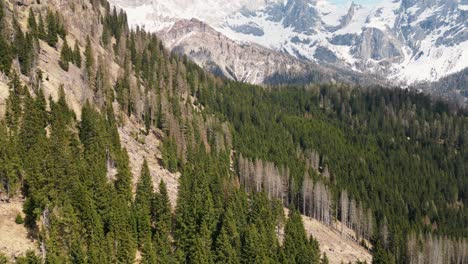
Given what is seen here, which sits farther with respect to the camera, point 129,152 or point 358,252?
point 358,252

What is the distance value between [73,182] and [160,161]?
45.7 meters

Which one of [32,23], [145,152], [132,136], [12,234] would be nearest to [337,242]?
[145,152]

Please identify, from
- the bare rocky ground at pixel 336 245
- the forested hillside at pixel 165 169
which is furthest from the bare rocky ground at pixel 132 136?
the forested hillside at pixel 165 169

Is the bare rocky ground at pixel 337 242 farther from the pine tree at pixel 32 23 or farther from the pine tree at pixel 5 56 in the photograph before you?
the pine tree at pixel 32 23

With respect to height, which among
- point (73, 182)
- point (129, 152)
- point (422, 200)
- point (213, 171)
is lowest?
point (422, 200)

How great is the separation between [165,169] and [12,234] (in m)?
56.2

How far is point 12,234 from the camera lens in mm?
64500

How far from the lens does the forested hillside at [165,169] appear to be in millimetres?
74188

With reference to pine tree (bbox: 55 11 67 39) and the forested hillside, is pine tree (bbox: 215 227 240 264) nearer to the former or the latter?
the forested hillside

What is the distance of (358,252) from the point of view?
123875 mm

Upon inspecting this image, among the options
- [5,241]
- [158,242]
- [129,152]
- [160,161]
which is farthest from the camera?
[160,161]

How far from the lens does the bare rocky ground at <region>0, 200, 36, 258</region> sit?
62.4 meters

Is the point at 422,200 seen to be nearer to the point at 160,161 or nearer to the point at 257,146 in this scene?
the point at 257,146

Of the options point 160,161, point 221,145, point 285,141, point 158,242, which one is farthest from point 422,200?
point 158,242
